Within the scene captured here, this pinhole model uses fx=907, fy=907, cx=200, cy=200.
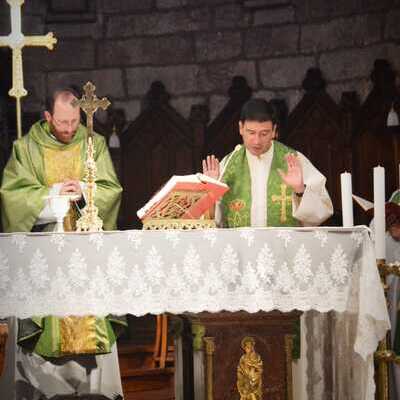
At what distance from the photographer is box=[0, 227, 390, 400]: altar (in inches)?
157

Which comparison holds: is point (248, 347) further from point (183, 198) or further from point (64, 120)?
point (64, 120)

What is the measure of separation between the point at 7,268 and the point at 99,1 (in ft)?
17.6

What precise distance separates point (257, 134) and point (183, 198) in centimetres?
107

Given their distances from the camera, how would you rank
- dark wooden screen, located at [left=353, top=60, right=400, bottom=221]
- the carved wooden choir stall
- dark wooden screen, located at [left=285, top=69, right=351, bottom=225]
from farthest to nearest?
dark wooden screen, located at [left=285, top=69, right=351, bottom=225]
dark wooden screen, located at [left=353, top=60, right=400, bottom=221]
the carved wooden choir stall

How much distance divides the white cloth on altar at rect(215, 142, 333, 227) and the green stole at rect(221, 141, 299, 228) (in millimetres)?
26

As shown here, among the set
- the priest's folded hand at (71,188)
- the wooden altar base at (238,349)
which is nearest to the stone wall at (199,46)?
the priest's folded hand at (71,188)

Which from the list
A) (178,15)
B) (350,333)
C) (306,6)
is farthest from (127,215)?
(350,333)

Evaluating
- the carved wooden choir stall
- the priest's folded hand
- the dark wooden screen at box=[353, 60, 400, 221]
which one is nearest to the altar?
the priest's folded hand

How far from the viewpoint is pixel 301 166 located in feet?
16.9

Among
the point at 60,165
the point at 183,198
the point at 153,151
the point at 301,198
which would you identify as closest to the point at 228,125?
the point at 153,151

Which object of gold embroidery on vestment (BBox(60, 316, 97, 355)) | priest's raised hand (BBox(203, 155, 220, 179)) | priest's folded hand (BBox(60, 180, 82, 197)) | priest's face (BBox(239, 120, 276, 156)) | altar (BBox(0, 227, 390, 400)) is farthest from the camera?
priest's face (BBox(239, 120, 276, 156))

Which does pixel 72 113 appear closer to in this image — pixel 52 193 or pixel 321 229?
pixel 52 193

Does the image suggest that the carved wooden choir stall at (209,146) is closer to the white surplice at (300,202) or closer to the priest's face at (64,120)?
the white surplice at (300,202)

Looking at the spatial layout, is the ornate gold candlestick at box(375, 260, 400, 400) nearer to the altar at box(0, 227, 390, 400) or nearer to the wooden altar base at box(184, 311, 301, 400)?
the altar at box(0, 227, 390, 400)
